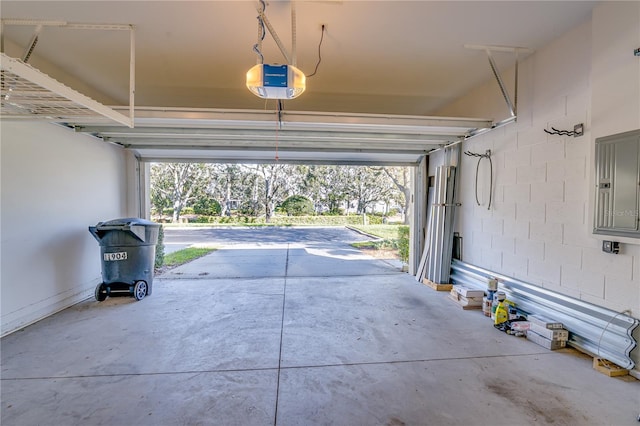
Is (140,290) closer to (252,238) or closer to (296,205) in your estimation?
(252,238)

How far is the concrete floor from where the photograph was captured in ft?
6.26

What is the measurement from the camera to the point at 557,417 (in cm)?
187

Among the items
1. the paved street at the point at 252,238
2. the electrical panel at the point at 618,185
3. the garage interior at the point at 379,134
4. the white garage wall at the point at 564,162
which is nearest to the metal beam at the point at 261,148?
the garage interior at the point at 379,134

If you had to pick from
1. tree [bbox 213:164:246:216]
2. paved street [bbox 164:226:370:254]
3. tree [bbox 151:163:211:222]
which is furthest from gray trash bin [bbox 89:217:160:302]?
tree [bbox 213:164:246:216]

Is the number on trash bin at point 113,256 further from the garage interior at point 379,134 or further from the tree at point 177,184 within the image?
the tree at point 177,184

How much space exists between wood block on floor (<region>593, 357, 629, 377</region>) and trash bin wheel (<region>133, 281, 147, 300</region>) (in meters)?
5.42

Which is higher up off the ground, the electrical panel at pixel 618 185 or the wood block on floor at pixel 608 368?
the electrical panel at pixel 618 185

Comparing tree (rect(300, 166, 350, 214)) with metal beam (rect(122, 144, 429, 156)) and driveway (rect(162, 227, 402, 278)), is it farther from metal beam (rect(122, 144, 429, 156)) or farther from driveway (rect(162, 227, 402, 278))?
metal beam (rect(122, 144, 429, 156))

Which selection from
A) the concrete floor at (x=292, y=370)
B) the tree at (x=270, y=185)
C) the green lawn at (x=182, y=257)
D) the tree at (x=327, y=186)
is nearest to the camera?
the concrete floor at (x=292, y=370)

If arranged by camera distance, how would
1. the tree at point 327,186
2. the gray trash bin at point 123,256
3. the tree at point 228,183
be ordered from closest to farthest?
1. the gray trash bin at point 123,256
2. the tree at point 228,183
3. the tree at point 327,186

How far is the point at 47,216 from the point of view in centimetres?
357

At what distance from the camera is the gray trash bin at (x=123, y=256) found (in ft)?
13.4

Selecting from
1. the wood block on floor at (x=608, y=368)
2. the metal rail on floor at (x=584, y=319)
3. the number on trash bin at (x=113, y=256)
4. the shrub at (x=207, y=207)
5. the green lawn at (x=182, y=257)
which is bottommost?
the green lawn at (x=182, y=257)

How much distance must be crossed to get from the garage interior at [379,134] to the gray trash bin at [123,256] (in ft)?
1.09
